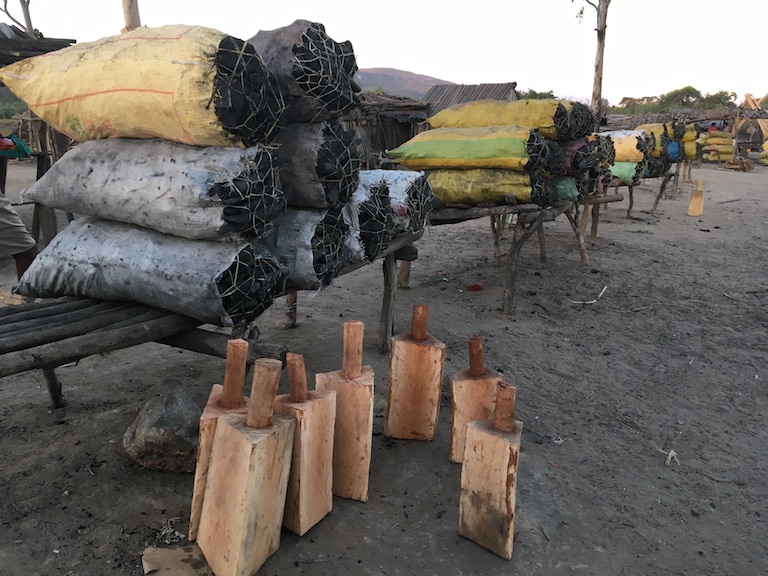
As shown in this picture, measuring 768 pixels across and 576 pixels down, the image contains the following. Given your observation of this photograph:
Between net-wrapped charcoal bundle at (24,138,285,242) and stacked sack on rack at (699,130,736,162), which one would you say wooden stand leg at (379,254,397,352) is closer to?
net-wrapped charcoal bundle at (24,138,285,242)

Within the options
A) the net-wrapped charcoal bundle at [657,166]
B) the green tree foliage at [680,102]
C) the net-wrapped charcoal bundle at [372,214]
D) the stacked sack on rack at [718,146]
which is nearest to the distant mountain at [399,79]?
the green tree foliage at [680,102]

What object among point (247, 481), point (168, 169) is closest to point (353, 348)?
point (247, 481)

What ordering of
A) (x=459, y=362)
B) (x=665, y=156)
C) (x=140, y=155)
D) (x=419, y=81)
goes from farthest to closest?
(x=419, y=81) → (x=665, y=156) → (x=459, y=362) → (x=140, y=155)

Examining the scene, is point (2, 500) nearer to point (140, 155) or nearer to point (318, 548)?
point (318, 548)

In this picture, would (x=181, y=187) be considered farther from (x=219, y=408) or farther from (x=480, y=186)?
(x=480, y=186)

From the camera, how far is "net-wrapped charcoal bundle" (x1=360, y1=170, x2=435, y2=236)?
346 cm

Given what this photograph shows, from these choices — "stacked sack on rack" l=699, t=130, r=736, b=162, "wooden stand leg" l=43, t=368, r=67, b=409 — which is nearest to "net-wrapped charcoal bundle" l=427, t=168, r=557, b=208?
"wooden stand leg" l=43, t=368, r=67, b=409

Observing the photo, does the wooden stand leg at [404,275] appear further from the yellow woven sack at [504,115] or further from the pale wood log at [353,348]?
the pale wood log at [353,348]

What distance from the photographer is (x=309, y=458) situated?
86.5 inches

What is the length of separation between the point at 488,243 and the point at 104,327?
664 cm

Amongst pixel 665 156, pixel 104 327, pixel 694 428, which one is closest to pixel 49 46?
pixel 104 327

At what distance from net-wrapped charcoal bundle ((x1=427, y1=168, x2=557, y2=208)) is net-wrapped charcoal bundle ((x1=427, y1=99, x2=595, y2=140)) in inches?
19.9

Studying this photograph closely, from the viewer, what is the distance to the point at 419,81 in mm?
61344

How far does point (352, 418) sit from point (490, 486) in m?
0.63
